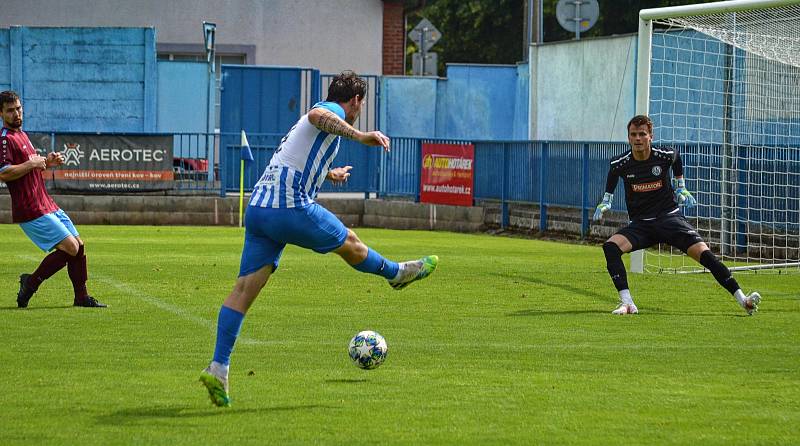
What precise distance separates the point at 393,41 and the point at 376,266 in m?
30.0

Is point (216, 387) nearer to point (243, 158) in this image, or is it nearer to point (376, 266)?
point (376, 266)

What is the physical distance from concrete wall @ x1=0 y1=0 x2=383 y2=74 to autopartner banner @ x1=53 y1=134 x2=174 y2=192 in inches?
451

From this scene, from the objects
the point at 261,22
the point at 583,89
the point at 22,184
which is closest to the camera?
the point at 22,184

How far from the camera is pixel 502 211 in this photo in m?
24.0

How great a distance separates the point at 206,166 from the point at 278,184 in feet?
62.3

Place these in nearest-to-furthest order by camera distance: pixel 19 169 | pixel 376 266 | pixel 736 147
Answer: pixel 376 266 < pixel 19 169 < pixel 736 147

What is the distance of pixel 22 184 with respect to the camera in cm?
1186

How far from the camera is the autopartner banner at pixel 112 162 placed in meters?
25.9

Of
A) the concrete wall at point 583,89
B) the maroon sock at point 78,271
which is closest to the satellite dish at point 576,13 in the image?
the concrete wall at point 583,89

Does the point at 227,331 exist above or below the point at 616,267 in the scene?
below

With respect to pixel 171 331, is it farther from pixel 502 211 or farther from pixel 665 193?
pixel 502 211

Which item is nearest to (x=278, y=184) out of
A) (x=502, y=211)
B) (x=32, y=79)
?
(x=502, y=211)

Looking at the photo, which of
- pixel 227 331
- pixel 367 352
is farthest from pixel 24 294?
pixel 227 331

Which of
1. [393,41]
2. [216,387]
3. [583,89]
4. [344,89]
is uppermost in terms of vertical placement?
[393,41]
